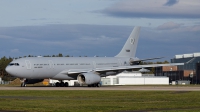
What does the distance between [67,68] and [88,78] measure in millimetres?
5089

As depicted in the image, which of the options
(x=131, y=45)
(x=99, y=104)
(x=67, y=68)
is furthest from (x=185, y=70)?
(x=99, y=104)

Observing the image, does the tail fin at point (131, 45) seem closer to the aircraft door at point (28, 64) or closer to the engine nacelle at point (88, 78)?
the engine nacelle at point (88, 78)

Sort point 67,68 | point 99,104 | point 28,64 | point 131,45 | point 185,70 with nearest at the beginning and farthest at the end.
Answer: point 99,104
point 28,64
point 67,68
point 131,45
point 185,70

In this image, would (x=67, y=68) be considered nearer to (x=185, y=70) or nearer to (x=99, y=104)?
(x=99, y=104)

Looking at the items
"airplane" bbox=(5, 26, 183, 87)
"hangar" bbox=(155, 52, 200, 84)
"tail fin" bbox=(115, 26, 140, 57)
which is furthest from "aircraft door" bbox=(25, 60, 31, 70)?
"hangar" bbox=(155, 52, 200, 84)

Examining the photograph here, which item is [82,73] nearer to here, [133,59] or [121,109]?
[133,59]

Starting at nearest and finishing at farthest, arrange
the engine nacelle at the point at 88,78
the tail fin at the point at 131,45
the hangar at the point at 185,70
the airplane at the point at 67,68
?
1. the airplane at the point at 67,68
2. the engine nacelle at the point at 88,78
3. the tail fin at the point at 131,45
4. the hangar at the point at 185,70

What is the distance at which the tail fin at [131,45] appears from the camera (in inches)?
3295

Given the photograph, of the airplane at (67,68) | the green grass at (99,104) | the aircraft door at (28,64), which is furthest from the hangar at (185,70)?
the green grass at (99,104)

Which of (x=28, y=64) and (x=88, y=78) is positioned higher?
(x=28, y=64)

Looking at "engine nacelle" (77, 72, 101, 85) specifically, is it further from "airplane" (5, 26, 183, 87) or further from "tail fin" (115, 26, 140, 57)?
"tail fin" (115, 26, 140, 57)

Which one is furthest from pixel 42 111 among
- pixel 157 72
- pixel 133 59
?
pixel 157 72

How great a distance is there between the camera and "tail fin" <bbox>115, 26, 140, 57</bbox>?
8369cm

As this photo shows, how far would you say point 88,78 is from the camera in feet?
220
